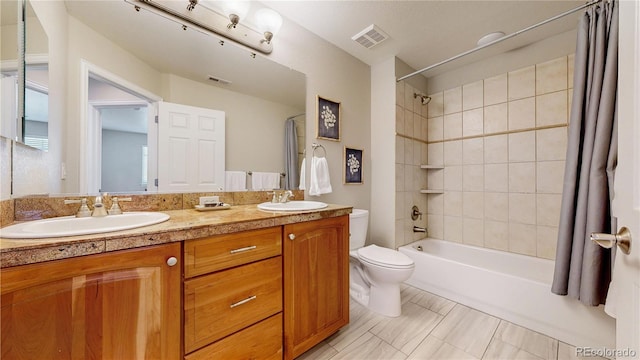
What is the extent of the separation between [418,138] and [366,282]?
1.69 metres

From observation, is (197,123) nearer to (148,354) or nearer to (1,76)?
(1,76)

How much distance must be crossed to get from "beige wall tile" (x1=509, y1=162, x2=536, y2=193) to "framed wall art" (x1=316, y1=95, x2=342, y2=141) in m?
1.74

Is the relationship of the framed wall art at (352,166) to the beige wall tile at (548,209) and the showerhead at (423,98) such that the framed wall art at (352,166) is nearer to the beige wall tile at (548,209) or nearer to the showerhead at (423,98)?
the showerhead at (423,98)

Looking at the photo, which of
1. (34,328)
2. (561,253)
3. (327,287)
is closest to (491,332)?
(561,253)

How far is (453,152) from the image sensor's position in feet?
8.34

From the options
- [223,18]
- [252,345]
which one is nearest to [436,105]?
[223,18]

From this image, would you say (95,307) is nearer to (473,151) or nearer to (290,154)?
(290,154)

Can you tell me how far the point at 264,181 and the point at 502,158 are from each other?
2317 millimetres

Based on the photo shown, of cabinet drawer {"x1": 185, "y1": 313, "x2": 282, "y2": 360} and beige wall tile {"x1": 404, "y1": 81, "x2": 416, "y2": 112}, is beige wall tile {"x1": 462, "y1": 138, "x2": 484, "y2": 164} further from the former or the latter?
cabinet drawer {"x1": 185, "y1": 313, "x2": 282, "y2": 360}

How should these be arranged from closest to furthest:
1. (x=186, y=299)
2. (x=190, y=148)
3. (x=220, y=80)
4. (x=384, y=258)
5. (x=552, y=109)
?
(x=186, y=299) < (x=190, y=148) < (x=220, y=80) < (x=384, y=258) < (x=552, y=109)

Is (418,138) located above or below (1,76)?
above

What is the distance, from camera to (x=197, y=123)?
1.38 metres

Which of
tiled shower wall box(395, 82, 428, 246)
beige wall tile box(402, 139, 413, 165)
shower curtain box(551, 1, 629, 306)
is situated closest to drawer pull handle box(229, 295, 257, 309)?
tiled shower wall box(395, 82, 428, 246)

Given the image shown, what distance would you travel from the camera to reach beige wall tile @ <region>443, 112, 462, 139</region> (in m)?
2.51
